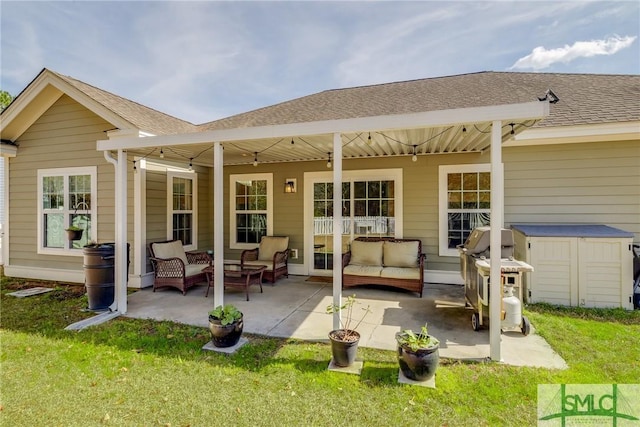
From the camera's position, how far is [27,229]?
7410 mm

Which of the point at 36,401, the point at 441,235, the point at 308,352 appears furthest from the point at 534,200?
the point at 36,401

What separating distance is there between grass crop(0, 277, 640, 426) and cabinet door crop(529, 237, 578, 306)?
0.94 meters

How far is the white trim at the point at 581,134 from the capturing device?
5.18 metres

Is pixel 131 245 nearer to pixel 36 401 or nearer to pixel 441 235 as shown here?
pixel 36 401

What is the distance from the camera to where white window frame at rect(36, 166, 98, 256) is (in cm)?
668

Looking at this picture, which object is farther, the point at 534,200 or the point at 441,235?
the point at 441,235

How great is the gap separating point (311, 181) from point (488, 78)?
5.19 m

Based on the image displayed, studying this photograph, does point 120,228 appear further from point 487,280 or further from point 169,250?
point 487,280

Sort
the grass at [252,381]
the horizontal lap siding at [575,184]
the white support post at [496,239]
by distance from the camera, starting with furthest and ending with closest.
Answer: the horizontal lap siding at [575,184] < the white support post at [496,239] < the grass at [252,381]

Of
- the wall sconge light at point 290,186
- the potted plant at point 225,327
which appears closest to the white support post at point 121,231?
the potted plant at point 225,327

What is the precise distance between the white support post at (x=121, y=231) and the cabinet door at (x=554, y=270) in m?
6.53

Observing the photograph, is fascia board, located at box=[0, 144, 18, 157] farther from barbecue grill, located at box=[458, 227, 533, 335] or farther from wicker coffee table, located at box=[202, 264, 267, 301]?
barbecue grill, located at box=[458, 227, 533, 335]

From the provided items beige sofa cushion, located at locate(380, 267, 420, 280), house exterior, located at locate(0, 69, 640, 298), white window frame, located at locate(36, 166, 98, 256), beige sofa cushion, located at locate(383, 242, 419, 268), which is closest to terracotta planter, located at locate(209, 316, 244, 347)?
house exterior, located at locate(0, 69, 640, 298)

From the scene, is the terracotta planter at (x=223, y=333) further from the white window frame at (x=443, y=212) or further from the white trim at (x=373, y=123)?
the white window frame at (x=443, y=212)
